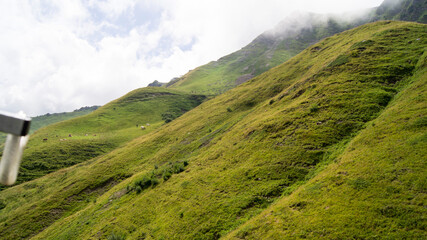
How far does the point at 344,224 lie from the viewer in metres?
15.0

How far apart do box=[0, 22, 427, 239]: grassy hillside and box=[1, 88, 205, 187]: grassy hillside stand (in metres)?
20.5

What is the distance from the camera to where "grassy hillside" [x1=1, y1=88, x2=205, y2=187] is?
7481 centimetres

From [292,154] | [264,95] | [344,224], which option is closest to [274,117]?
[292,154]

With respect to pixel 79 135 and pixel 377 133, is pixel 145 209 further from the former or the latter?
pixel 79 135

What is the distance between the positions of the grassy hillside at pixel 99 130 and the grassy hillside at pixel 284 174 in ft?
67.2

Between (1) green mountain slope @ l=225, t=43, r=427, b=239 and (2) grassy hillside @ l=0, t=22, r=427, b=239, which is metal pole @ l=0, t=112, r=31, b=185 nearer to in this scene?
(1) green mountain slope @ l=225, t=43, r=427, b=239

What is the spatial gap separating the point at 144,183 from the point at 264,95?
48244 millimetres

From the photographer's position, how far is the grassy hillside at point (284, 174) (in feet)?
57.8

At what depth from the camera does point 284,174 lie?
80.7 feet

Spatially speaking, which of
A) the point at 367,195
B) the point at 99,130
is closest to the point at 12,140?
the point at 367,195

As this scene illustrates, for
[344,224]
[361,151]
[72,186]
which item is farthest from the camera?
[72,186]

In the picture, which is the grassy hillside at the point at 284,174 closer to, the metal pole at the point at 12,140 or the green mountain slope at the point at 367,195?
the green mountain slope at the point at 367,195

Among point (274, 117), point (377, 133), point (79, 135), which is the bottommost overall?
point (377, 133)

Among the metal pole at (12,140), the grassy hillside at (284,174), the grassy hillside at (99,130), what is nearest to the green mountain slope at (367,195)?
the grassy hillside at (284,174)
